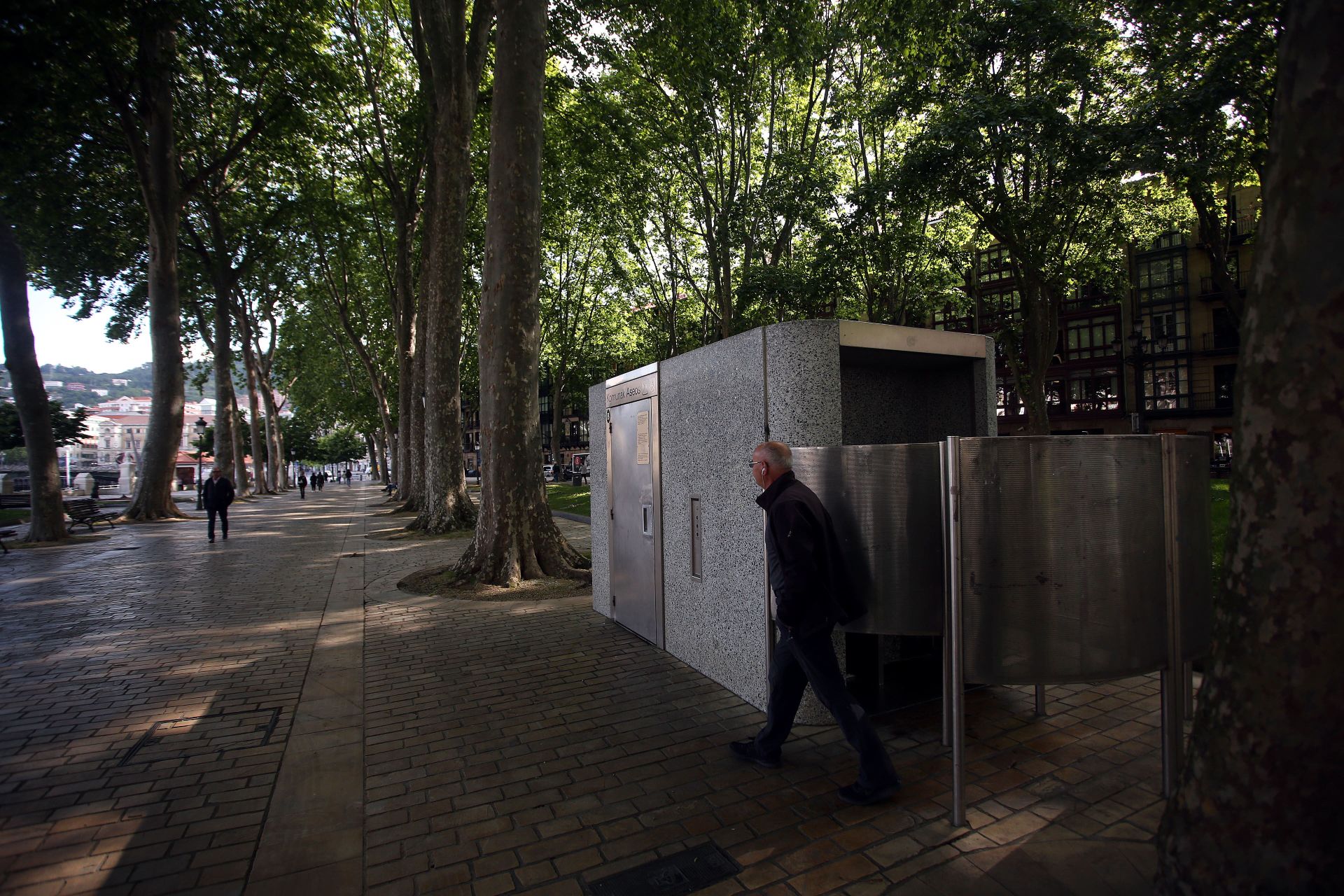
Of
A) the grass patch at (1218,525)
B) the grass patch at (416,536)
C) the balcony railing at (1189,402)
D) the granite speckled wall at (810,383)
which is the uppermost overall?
the balcony railing at (1189,402)

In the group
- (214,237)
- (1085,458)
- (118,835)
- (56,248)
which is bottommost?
(118,835)

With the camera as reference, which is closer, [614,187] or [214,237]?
[614,187]

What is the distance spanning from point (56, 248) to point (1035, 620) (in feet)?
94.9

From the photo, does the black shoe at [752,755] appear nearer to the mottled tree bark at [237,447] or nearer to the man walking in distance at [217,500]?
the man walking in distance at [217,500]

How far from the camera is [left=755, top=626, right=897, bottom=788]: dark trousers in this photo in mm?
3371

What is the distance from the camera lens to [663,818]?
10.9 feet

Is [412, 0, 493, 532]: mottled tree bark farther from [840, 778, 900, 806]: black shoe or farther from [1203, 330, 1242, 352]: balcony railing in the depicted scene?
[1203, 330, 1242, 352]: balcony railing

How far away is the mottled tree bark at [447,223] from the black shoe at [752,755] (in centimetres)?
1411

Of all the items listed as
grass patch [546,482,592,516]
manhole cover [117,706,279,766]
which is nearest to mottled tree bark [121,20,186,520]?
grass patch [546,482,592,516]

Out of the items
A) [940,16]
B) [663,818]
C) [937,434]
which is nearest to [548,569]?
[937,434]

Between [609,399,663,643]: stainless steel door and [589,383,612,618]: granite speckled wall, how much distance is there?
0.24m

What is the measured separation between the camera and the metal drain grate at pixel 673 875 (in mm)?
2756

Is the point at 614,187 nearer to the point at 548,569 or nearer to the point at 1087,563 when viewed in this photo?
the point at 548,569

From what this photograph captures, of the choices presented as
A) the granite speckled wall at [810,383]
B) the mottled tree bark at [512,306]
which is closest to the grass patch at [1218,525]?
the granite speckled wall at [810,383]
